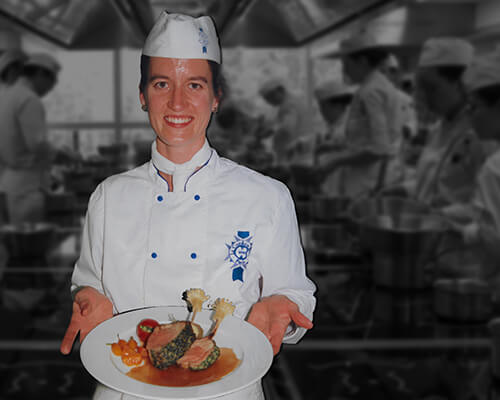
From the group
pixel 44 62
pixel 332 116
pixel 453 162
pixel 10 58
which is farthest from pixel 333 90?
pixel 10 58

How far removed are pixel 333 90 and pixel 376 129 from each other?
2.56 feet

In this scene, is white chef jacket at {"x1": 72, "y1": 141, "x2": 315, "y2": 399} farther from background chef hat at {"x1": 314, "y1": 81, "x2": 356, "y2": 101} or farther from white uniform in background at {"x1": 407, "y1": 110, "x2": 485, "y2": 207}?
background chef hat at {"x1": 314, "y1": 81, "x2": 356, "y2": 101}

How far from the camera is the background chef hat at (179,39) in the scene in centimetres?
62

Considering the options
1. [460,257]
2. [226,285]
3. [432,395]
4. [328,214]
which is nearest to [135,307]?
[226,285]

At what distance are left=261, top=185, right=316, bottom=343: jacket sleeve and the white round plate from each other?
9 centimetres

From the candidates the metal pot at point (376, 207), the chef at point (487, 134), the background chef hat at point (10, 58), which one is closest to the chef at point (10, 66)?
the background chef hat at point (10, 58)

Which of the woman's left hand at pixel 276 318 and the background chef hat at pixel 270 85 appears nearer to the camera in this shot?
the woman's left hand at pixel 276 318

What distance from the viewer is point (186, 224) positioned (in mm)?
644

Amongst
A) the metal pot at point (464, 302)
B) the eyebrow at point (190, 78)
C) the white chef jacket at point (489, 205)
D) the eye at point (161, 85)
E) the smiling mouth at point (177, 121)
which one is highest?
the eyebrow at point (190, 78)

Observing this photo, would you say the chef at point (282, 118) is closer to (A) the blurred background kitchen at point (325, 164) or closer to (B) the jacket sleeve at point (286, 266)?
(A) the blurred background kitchen at point (325, 164)

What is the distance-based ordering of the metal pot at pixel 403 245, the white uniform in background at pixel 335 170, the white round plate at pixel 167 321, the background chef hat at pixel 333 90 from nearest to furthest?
the white round plate at pixel 167 321 < the metal pot at pixel 403 245 < the white uniform in background at pixel 335 170 < the background chef hat at pixel 333 90

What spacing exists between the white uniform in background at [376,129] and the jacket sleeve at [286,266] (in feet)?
6.63

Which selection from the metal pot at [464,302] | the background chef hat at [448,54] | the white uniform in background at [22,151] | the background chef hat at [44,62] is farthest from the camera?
the background chef hat at [44,62]

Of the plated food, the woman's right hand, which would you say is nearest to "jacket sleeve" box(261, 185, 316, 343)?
the plated food
